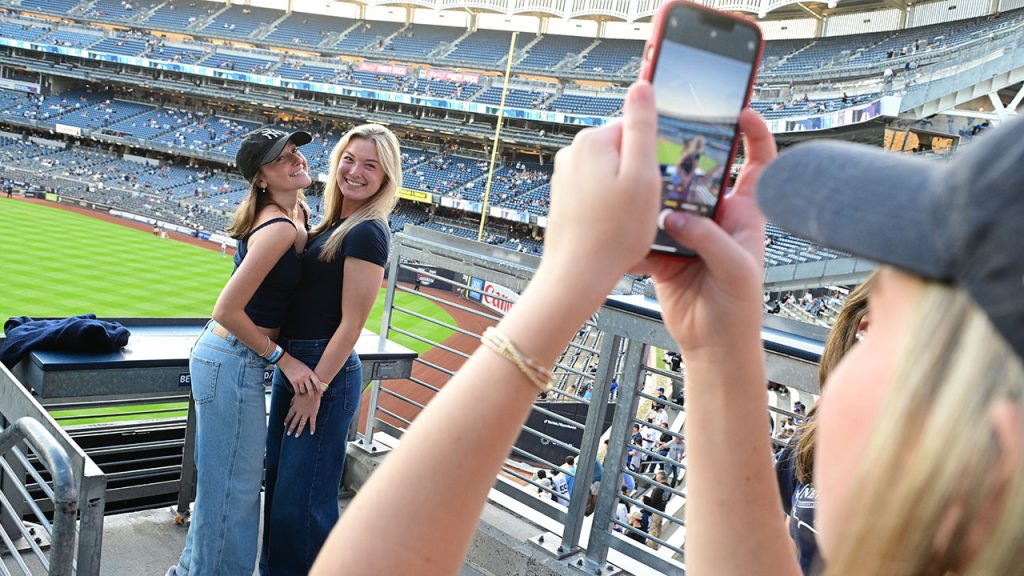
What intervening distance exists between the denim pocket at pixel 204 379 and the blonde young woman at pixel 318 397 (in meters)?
0.24

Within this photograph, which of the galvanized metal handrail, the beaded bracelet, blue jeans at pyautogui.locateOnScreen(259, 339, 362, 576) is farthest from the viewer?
blue jeans at pyautogui.locateOnScreen(259, 339, 362, 576)

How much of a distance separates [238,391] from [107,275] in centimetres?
1841

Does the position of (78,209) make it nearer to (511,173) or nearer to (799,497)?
(511,173)

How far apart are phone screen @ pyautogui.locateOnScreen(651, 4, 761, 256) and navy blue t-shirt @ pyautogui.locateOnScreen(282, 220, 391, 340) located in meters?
2.07

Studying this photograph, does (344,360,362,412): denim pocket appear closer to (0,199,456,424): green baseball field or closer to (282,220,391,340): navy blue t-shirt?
(282,220,391,340): navy blue t-shirt

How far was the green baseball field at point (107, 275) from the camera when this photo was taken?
15430 millimetres

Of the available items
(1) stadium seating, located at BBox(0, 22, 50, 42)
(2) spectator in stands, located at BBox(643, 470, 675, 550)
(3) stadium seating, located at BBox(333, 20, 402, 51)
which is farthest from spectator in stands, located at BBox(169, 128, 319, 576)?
(1) stadium seating, located at BBox(0, 22, 50, 42)

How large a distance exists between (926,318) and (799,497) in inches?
58.4

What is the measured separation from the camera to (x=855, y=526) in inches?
18.8

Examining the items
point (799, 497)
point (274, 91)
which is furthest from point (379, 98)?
point (799, 497)

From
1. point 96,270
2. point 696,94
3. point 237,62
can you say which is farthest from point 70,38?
point 696,94

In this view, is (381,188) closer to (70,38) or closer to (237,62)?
(237,62)

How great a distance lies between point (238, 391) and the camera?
9.02 feet

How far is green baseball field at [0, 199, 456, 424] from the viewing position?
15430 millimetres
